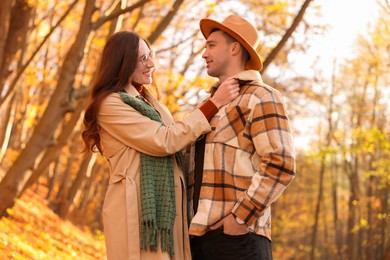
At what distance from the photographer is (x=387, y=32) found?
25.5m

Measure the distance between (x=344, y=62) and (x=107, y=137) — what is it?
27.9m

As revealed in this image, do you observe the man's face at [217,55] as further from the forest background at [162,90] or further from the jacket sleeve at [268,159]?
the forest background at [162,90]

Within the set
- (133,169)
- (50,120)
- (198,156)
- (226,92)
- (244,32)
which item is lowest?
(133,169)

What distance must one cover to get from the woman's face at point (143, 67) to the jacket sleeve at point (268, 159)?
0.97 meters

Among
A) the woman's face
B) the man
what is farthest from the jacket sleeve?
the woman's face

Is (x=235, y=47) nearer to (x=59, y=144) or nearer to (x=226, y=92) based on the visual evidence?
(x=226, y=92)

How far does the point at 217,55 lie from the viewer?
4.86m

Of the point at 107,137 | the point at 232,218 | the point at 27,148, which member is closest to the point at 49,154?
the point at 27,148

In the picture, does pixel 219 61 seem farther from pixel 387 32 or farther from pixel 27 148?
pixel 387 32

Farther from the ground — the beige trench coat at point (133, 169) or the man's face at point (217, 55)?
the man's face at point (217, 55)

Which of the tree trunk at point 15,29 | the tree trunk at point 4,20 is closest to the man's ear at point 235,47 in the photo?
the tree trunk at point 4,20

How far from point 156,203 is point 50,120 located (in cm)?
578

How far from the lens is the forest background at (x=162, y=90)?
1002cm

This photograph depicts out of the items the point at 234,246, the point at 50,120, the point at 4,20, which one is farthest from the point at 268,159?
the point at 50,120
